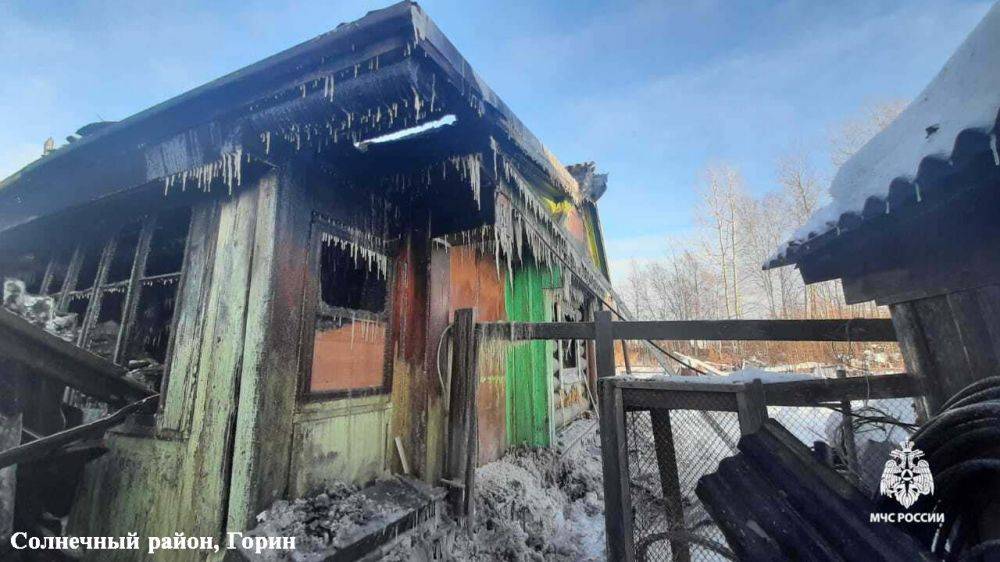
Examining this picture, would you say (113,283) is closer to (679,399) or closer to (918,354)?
(679,399)

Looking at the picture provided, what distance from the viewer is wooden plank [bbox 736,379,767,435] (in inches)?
93.8

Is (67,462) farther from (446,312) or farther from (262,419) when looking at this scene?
(446,312)

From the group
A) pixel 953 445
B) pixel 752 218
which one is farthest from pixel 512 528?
pixel 752 218

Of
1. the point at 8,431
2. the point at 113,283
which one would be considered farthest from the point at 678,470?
the point at 113,283

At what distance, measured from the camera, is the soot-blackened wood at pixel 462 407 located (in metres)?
3.82

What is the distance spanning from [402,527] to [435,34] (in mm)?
3731

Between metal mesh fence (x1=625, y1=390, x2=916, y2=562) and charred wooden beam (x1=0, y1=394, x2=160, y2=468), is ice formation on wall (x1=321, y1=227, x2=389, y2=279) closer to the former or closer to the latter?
charred wooden beam (x1=0, y1=394, x2=160, y2=468)

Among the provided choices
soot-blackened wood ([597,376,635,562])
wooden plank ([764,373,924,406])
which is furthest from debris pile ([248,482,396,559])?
wooden plank ([764,373,924,406])

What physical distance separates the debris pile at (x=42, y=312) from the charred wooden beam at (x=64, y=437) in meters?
1.59

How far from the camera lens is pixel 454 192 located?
3.72m

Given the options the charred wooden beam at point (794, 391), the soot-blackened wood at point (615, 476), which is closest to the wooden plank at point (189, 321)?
the soot-blackened wood at point (615, 476)

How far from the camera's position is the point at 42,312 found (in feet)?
13.3

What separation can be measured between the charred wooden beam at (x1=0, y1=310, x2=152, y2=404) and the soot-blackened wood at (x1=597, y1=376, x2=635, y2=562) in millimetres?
3909

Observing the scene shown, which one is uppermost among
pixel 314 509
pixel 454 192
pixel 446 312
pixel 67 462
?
pixel 454 192
